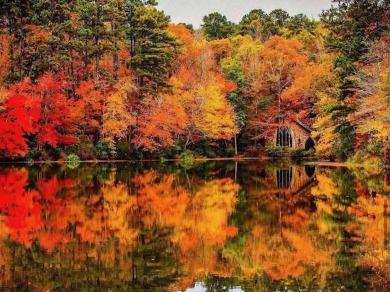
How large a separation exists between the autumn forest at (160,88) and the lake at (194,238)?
15.4 metres

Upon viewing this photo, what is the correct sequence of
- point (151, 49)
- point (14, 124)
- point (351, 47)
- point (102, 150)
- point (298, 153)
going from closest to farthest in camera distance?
point (351, 47) < point (14, 124) < point (102, 150) < point (151, 49) < point (298, 153)

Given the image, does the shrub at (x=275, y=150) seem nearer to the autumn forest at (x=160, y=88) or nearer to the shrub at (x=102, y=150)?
the autumn forest at (x=160, y=88)

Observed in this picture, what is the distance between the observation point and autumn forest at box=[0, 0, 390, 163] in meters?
39.0

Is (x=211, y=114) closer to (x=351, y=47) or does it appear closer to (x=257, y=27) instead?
(x=351, y=47)

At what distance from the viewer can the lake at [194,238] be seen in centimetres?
1019

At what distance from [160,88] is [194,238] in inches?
1578

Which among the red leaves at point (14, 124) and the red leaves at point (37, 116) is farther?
the red leaves at point (37, 116)

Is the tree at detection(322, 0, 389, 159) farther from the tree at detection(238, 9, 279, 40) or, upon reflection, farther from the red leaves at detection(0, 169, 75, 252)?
the tree at detection(238, 9, 279, 40)

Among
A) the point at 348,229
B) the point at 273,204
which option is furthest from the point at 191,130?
the point at 348,229

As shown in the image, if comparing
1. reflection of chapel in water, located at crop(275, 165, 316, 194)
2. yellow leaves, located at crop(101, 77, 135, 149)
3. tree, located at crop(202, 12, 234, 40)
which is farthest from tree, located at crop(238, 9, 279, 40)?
reflection of chapel in water, located at crop(275, 165, 316, 194)

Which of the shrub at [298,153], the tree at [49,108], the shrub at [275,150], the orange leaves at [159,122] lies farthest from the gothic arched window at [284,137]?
the tree at [49,108]

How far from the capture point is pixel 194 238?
13875 millimetres

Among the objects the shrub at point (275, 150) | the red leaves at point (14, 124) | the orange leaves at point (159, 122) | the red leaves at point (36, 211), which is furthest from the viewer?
the shrub at point (275, 150)

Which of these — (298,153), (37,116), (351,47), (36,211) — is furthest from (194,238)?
(298,153)
